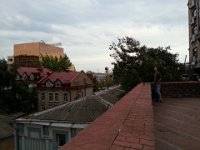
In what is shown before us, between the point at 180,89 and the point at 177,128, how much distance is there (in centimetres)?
659

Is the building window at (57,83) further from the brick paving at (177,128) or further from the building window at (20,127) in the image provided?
the brick paving at (177,128)

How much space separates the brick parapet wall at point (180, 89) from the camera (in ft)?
42.1

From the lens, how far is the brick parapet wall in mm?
12845

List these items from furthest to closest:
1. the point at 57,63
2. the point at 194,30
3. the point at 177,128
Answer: the point at 57,63 → the point at 194,30 → the point at 177,128

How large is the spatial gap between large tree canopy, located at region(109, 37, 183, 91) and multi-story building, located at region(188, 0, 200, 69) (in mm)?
15206

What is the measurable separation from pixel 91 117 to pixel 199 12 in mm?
21456

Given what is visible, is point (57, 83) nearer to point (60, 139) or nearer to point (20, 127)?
point (20, 127)

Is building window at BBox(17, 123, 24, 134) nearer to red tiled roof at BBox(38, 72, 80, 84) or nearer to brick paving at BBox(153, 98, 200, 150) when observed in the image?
brick paving at BBox(153, 98, 200, 150)

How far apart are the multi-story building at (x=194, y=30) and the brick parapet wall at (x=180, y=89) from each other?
21489mm

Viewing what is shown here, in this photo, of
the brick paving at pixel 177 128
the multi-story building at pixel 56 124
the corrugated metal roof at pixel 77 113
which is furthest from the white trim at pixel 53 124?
the brick paving at pixel 177 128

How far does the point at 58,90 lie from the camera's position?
4447 cm

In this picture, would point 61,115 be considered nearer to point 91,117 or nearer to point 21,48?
point 91,117

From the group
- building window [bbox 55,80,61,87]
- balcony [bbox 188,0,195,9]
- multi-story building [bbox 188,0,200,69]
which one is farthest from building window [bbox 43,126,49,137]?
balcony [bbox 188,0,195,9]

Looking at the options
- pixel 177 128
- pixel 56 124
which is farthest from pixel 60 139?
pixel 177 128
